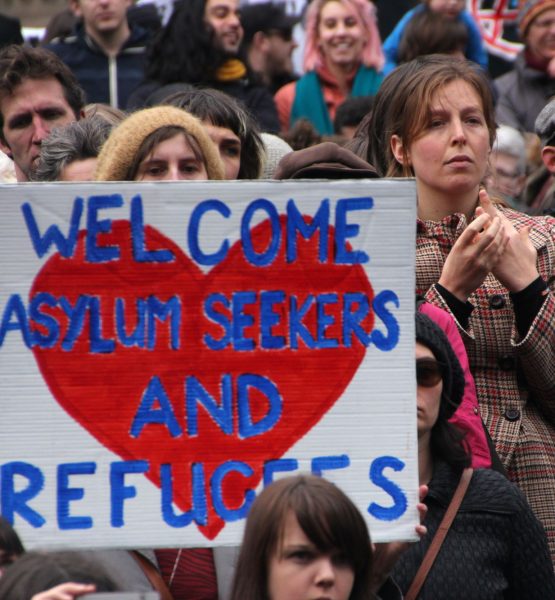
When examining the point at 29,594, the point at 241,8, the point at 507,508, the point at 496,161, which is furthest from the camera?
the point at 241,8

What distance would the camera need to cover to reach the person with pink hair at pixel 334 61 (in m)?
8.12

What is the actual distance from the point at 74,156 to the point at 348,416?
199cm

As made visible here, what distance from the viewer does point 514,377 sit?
4602 mm

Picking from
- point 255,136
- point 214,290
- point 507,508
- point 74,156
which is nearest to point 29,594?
point 214,290

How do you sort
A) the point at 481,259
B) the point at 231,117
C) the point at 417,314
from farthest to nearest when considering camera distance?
1. the point at 231,117
2. the point at 481,259
3. the point at 417,314

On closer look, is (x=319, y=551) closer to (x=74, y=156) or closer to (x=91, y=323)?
(x=91, y=323)

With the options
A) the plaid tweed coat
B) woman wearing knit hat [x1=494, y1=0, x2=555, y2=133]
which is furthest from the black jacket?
woman wearing knit hat [x1=494, y1=0, x2=555, y2=133]

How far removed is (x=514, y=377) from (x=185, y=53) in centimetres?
307

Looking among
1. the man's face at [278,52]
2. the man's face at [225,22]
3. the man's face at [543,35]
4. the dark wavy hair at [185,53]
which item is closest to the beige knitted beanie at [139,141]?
the dark wavy hair at [185,53]

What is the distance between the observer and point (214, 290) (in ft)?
11.6

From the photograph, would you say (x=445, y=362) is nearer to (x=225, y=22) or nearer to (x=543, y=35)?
(x=225, y=22)

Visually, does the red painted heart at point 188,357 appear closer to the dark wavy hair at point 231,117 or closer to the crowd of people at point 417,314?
the crowd of people at point 417,314

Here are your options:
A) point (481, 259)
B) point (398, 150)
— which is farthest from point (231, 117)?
point (481, 259)

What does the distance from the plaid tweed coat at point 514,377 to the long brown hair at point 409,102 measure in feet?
1.18
